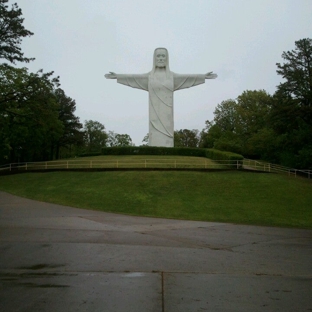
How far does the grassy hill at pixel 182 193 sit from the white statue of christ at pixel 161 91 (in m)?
18.2

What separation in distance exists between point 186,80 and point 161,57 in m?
4.30

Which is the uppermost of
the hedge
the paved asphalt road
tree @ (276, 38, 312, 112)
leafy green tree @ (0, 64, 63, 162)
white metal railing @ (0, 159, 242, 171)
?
tree @ (276, 38, 312, 112)

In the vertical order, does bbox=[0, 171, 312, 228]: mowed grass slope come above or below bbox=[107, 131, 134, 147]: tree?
below

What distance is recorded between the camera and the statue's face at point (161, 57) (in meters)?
47.2

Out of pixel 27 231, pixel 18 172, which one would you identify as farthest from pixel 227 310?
pixel 18 172

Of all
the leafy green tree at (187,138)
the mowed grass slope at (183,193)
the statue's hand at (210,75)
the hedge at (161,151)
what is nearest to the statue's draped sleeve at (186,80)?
the statue's hand at (210,75)

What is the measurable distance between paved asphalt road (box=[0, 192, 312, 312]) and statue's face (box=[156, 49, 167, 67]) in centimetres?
3993

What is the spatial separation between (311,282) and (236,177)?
23037 mm

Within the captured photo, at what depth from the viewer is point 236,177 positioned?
28.6 meters

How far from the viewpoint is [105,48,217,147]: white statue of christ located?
157ft

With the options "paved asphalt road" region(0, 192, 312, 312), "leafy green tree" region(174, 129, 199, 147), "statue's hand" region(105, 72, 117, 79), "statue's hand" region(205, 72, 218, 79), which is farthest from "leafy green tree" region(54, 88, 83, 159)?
"paved asphalt road" region(0, 192, 312, 312)

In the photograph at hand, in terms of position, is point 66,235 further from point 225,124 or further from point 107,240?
point 225,124

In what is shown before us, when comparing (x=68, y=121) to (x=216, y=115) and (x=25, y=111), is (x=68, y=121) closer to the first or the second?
(x=216, y=115)

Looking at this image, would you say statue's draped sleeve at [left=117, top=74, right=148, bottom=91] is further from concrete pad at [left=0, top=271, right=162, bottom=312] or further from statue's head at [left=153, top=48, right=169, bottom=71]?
concrete pad at [left=0, top=271, right=162, bottom=312]
